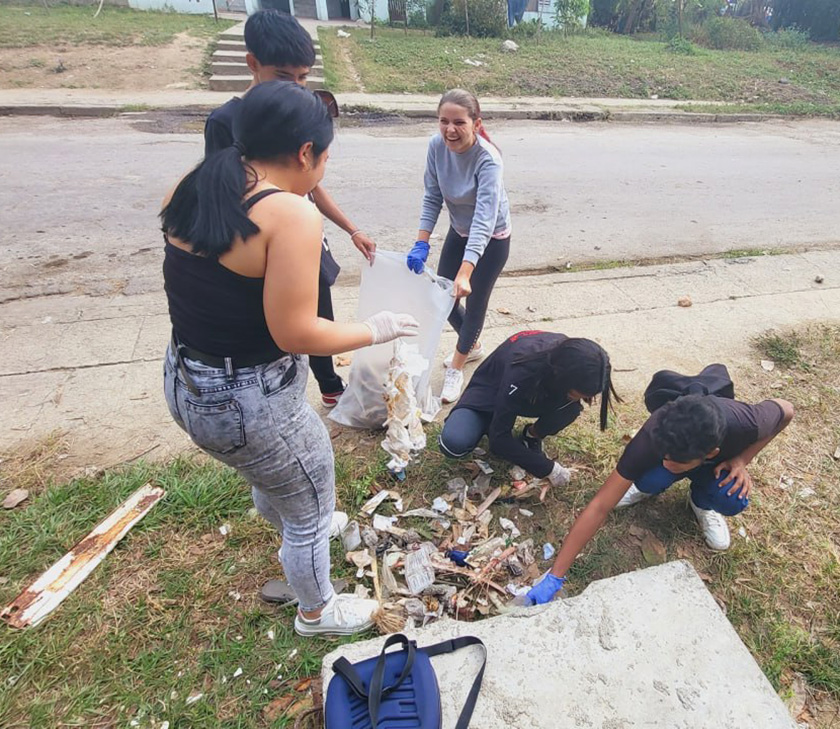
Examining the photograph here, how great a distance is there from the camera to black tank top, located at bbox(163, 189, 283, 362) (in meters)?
1.34

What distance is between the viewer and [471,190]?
290 centimetres

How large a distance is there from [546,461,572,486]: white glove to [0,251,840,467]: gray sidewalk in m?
1.05

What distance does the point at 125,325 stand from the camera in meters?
3.83

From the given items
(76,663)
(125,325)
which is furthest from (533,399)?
(125,325)

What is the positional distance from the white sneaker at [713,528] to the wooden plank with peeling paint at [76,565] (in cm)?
266

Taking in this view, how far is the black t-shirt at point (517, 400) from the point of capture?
2.45m

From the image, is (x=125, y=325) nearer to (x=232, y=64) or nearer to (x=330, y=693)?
(x=330, y=693)

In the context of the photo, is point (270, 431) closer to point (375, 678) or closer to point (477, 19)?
point (375, 678)

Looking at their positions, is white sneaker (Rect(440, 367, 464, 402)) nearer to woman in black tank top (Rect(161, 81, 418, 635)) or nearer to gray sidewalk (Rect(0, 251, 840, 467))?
gray sidewalk (Rect(0, 251, 840, 467))

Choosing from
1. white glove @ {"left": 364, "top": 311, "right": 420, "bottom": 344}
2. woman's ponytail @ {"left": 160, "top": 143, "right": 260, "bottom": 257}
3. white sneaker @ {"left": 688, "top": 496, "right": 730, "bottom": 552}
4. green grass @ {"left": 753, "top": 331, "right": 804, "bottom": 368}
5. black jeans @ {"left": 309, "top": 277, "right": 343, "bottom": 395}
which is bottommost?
white sneaker @ {"left": 688, "top": 496, "right": 730, "bottom": 552}

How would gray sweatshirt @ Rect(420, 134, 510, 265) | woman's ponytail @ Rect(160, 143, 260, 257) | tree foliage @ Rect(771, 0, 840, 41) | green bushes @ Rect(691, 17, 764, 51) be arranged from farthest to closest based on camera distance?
tree foliage @ Rect(771, 0, 840, 41) → green bushes @ Rect(691, 17, 764, 51) → gray sweatshirt @ Rect(420, 134, 510, 265) → woman's ponytail @ Rect(160, 143, 260, 257)

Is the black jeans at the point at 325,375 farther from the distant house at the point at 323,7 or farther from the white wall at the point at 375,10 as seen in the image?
the white wall at the point at 375,10

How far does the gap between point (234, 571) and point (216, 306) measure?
1.43 meters

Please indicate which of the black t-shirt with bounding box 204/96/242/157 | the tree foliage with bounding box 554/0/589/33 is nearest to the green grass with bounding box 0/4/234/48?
the tree foliage with bounding box 554/0/589/33
